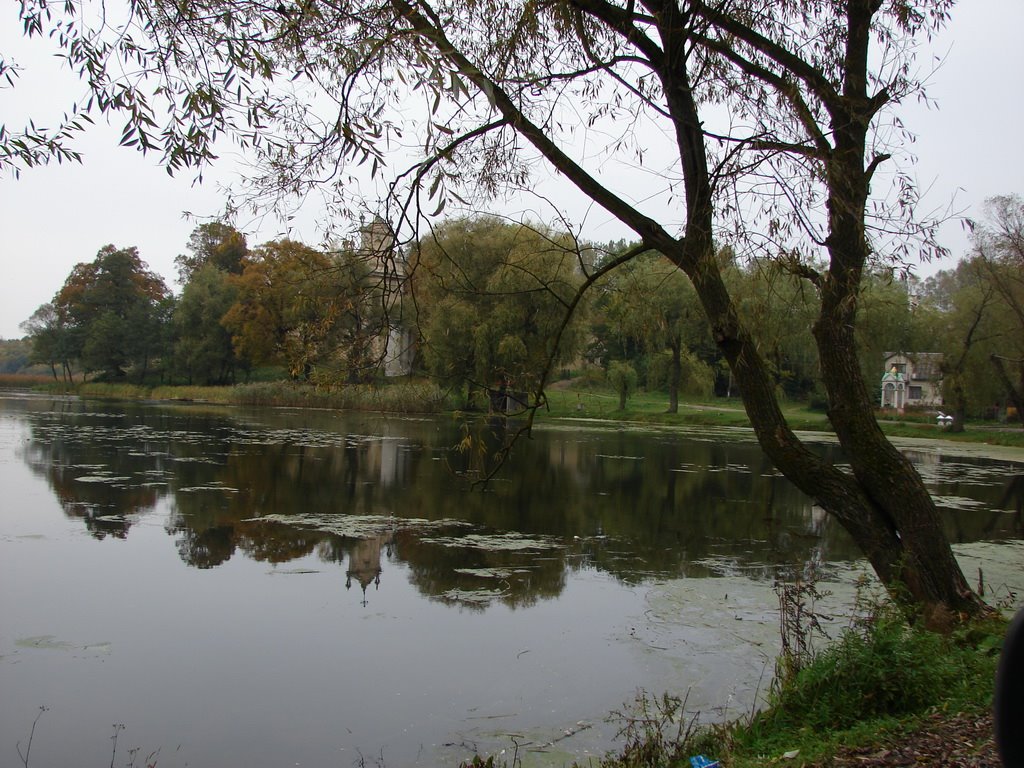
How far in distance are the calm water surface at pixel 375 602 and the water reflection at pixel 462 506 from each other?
3.0 inches

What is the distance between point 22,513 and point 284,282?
7.34m

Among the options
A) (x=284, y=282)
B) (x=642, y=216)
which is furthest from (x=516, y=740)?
(x=284, y=282)

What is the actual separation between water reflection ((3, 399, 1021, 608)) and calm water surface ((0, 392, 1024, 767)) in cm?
8

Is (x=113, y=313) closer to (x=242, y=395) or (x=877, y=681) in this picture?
(x=242, y=395)

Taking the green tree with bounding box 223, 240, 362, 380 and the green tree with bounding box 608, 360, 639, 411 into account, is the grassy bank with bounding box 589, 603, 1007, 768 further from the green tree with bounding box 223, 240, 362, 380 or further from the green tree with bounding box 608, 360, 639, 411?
the green tree with bounding box 608, 360, 639, 411

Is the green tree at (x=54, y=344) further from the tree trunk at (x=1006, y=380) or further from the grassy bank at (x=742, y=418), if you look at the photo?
the tree trunk at (x=1006, y=380)

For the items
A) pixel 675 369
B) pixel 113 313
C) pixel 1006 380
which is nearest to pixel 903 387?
pixel 675 369

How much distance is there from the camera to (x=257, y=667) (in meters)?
6.38

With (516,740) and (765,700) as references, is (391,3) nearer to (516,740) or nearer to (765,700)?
(516,740)

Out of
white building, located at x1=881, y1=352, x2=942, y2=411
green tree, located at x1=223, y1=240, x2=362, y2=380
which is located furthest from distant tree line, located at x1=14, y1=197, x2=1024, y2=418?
white building, located at x1=881, y1=352, x2=942, y2=411

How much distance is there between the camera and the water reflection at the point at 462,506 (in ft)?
32.8

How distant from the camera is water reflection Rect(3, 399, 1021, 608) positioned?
10008 mm

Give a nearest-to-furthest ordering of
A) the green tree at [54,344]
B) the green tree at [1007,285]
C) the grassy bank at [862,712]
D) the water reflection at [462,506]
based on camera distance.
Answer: the grassy bank at [862,712] → the water reflection at [462,506] → the green tree at [1007,285] → the green tree at [54,344]

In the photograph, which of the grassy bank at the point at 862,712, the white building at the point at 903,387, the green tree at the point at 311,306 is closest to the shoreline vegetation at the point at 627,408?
the white building at the point at 903,387
